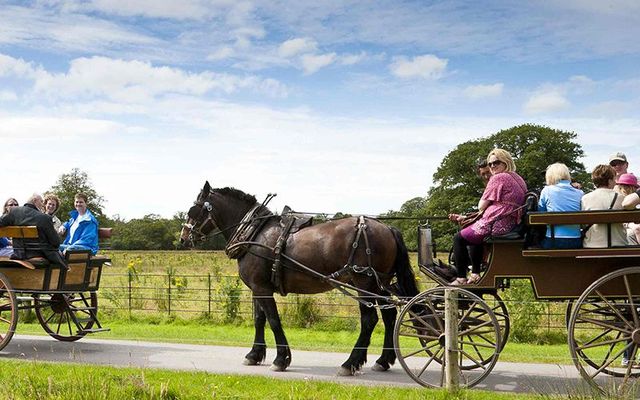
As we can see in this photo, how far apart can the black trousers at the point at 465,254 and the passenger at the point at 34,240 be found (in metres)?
5.96

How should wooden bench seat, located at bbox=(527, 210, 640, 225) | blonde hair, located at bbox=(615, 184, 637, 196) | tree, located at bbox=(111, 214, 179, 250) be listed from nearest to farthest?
wooden bench seat, located at bbox=(527, 210, 640, 225), blonde hair, located at bbox=(615, 184, 637, 196), tree, located at bbox=(111, 214, 179, 250)

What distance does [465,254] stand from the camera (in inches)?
333

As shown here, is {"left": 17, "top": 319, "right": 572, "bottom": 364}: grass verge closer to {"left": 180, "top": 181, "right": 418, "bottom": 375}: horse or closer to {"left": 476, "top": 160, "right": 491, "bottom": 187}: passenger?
{"left": 180, "top": 181, "right": 418, "bottom": 375}: horse

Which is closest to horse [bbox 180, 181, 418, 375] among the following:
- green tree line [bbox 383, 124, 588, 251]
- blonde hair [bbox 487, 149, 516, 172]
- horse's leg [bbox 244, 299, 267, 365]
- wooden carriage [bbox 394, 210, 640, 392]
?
horse's leg [bbox 244, 299, 267, 365]

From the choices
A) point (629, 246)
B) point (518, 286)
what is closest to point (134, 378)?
point (629, 246)

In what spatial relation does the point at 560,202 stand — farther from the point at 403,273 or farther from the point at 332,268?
the point at 332,268

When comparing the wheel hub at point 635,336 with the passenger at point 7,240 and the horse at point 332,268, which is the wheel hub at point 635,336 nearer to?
the horse at point 332,268

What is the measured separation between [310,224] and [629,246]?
13.7 feet

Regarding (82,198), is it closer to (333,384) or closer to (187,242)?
(187,242)

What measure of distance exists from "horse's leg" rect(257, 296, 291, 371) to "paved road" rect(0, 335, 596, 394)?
Result: 0.14m

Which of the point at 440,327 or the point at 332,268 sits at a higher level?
the point at 332,268

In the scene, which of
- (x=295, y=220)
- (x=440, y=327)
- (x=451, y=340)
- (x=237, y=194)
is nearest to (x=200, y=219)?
(x=237, y=194)

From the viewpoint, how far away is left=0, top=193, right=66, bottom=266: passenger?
35.1 ft

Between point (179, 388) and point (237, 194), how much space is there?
360 cm
